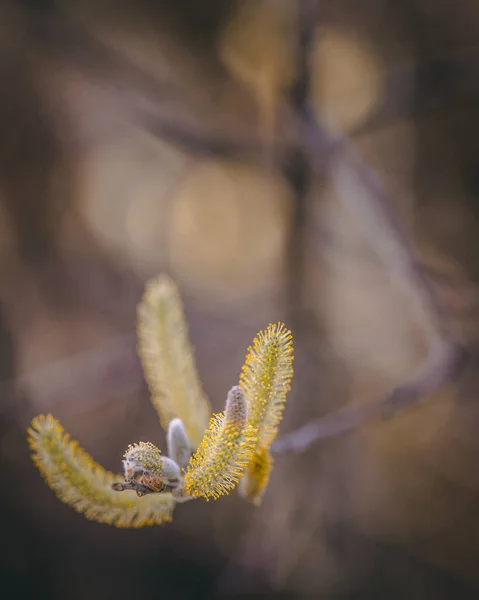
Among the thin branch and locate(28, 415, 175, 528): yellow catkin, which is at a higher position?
the thin branch

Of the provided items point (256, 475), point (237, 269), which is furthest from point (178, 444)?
point (237, 269)

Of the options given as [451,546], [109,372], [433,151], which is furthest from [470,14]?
[451,546]

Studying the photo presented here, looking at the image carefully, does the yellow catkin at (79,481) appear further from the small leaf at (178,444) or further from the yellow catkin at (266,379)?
the yellow catkin at (266,379)

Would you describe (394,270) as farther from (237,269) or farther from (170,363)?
(237,269)

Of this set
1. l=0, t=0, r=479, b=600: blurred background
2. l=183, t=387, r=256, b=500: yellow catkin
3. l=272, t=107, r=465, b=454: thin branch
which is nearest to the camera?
l=183, t=387, r=256, b=500: yellow catkin

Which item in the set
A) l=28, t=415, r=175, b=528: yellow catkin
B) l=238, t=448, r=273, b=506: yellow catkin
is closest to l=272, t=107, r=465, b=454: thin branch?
l=238, t=448, r=273, b=506: yellow catkin

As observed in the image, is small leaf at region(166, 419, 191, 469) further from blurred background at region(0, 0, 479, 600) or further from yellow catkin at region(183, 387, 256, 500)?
blurred background at region(0, 0, 479, 600)

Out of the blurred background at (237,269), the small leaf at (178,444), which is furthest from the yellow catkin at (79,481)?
the blurred background at (237,269)
